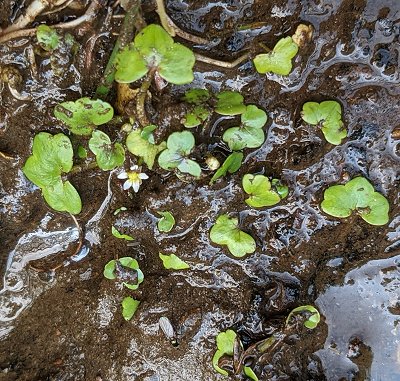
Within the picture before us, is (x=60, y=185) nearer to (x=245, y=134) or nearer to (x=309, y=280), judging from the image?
(x=245, y=134)

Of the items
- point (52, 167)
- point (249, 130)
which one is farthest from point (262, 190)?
point (52, 167)

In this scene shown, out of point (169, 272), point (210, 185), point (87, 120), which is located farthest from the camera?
point (169, 272)

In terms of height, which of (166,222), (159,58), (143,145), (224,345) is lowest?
(224,345)

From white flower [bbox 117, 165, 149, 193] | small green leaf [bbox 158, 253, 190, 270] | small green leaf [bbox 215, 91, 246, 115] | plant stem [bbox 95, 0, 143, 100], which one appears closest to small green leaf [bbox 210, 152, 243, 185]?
small green leaf [bbox 215, 91, 246, 115]

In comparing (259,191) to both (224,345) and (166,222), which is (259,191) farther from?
(224,345)

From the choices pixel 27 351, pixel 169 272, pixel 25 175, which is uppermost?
Answer: pixel 25 175

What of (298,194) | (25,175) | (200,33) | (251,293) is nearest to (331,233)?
(298,194)

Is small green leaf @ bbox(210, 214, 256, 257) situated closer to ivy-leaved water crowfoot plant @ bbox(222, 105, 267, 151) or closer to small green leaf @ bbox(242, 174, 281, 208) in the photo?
small green leaf @ bbox(242, 174, 281, 208)
